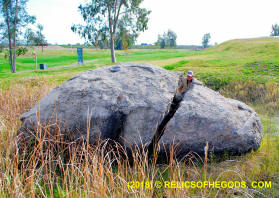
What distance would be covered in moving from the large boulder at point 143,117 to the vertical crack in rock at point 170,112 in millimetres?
113

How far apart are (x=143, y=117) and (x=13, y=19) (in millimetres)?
20992

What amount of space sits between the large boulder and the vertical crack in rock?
11 cm

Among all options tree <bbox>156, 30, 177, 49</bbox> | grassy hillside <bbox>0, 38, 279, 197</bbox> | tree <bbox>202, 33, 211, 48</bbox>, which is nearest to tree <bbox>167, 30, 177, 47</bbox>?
tree <bbox>156, 30, 177, 49</bbox>

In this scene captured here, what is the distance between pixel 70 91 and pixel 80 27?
18143mm

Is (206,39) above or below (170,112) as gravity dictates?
above

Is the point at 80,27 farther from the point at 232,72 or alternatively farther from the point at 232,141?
the point at 232,141

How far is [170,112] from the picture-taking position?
403cm

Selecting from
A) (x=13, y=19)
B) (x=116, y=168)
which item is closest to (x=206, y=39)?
(x=13, y=19)

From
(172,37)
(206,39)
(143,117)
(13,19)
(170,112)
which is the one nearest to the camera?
(143,117)

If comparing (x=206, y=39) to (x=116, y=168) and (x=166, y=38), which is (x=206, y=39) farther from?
(x=116, y=168)

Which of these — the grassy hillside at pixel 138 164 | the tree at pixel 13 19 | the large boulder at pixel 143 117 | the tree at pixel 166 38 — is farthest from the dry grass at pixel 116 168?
the tree at pixel 166 38

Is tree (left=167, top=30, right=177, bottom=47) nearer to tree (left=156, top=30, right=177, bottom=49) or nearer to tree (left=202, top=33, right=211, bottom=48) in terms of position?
tree (left=156, top=30, right=177, bottom=49)

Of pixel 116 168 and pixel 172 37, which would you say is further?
pixel 172 37

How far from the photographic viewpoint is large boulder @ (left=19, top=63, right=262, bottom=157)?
11.8ft
